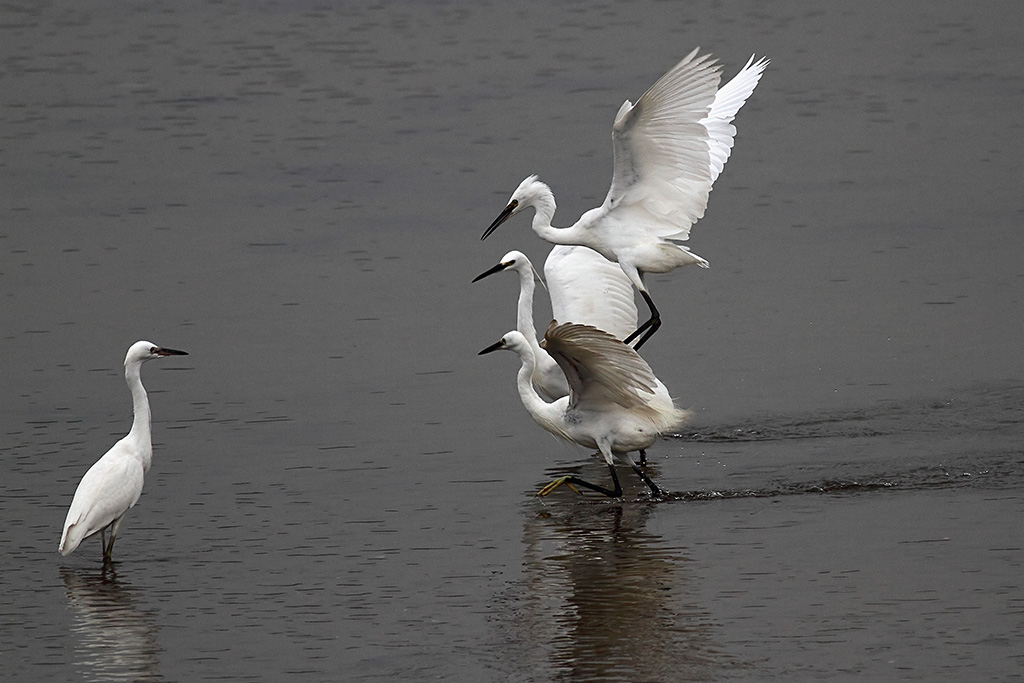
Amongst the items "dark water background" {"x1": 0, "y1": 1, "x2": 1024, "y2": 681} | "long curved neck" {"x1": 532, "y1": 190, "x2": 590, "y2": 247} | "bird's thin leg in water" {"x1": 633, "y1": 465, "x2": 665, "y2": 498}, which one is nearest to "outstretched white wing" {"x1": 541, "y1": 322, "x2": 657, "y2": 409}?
"bird's thin leg in water" {"x1": 633, "y1": 465, "x2": 665, "y2": 498}

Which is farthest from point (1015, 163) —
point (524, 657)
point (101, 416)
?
→ point (524, 657)

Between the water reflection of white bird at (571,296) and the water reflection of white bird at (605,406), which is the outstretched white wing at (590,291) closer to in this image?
the water reflection of white bird at (571,296)

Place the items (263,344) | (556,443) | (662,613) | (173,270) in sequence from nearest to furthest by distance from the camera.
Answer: (662,613) → (556,443) → (263,344) → (173,270)

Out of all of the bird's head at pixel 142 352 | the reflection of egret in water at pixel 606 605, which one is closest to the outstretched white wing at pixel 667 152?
the reflection of egret in water at pixel 606 605

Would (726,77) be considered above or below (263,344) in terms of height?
above

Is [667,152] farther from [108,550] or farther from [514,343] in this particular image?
[108,550]

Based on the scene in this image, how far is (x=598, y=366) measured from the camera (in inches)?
308

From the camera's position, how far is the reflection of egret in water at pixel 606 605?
6016 millimetres

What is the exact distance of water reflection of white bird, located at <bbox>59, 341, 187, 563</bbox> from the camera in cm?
719

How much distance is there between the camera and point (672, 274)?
11.9m

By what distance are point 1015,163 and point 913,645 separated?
840cm

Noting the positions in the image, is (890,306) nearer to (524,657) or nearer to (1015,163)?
(1015,163)

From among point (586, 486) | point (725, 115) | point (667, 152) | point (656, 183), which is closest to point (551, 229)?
point (656, 183)

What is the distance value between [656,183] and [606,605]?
362cm
